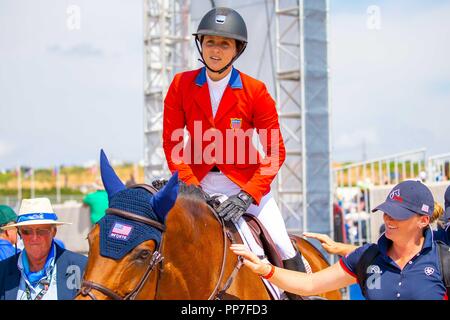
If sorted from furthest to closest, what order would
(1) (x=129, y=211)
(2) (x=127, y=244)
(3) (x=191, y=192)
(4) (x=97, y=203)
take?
(4) (x=97, y=203)
(3) (x=191, y=192)
(1) (x=129, y=211)
(2) (x=127, y=244)


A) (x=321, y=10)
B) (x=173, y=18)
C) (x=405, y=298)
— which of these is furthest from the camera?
(x=173, y=18)

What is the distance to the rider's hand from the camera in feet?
13.6

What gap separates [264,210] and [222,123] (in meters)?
0.66

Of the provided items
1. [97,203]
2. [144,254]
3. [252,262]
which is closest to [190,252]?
[252,262]

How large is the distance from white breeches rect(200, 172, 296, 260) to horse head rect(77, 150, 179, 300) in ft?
3.72

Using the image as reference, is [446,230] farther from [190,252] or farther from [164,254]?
[164,254]

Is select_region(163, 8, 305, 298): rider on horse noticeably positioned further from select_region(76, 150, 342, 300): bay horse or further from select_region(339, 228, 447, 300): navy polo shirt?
select_region(339, 228, 447, 300): navy polo shirt

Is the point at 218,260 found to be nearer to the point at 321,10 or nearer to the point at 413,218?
the point at 413,218

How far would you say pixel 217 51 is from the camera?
4539mm

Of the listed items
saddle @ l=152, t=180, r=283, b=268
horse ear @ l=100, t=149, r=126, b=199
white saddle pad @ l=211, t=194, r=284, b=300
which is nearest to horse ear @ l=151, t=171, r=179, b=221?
horse ear @ l=100, t=149, r=126, b=199

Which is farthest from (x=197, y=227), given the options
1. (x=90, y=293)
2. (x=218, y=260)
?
(x=90, y=293)

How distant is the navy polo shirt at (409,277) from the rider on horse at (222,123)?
112 cm

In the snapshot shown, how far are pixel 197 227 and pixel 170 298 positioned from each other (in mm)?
427
